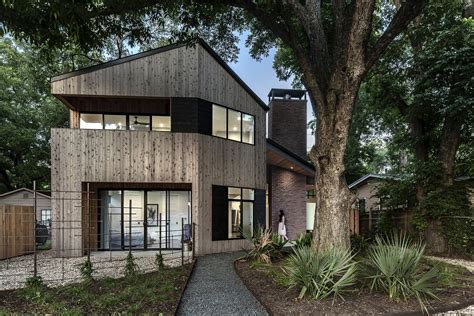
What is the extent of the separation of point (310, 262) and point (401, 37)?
11320 mm

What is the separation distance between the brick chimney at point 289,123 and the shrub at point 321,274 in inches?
594

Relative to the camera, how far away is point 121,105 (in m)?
13.3

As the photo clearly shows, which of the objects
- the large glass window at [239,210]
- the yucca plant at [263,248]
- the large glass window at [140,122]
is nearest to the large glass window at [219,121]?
the large glass window at [239,210]

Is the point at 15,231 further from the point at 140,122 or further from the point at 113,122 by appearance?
the point at 140,122

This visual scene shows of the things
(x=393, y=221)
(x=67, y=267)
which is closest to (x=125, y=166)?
(x=67, y=267)

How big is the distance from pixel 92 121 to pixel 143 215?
448 cm

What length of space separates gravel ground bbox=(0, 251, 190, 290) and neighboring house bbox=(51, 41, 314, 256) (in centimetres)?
65

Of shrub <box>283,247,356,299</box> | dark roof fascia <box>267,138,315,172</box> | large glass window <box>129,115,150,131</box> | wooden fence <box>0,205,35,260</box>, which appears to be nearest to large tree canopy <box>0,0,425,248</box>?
shrub <box>283,247,356,299</box>

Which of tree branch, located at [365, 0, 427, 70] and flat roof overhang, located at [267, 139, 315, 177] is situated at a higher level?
tree branch, located at [365, 0, 427, 70]

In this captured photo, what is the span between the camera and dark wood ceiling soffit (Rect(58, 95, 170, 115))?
42.3 feet

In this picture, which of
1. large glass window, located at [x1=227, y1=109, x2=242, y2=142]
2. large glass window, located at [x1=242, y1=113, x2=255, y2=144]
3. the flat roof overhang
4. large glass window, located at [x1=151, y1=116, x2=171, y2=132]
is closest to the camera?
large glass window, located at [x1=227, y1=109, x2=242, y2=142]

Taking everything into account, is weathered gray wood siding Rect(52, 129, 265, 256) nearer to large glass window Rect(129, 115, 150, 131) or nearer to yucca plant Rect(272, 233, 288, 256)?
large glass window Rect(129, 115, 150, 131)

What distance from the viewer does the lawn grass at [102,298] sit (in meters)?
5.22

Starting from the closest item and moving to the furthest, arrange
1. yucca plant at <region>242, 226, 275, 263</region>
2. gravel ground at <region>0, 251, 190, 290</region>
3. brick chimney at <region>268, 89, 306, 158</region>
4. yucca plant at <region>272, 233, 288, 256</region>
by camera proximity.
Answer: gravel ground at <region>0, 251, 190, 290</region>, yucca plant at <region>242, 226, 275, 263</region>, yucca plant at <region>272, 233, 288, 256</region>, brick chimney at <region>268, 89, 306, 158</region>
